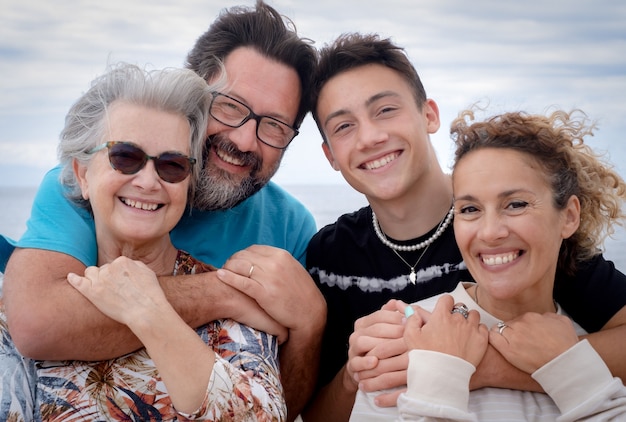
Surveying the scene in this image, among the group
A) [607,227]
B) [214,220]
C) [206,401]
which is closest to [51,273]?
[206,401]

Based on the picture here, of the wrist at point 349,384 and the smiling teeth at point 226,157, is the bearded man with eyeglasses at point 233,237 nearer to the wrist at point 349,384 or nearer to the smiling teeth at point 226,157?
the smiling teeth at point 226,157

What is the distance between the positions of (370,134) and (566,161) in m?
0.99

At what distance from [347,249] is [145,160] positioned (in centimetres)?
123

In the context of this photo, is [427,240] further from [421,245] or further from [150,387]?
[150,387]

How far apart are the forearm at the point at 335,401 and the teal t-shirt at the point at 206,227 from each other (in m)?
0.86

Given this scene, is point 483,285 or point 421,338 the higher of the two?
point 483,285

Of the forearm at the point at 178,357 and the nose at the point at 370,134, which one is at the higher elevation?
the nose at the point at 370,134

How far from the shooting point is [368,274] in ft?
11.1

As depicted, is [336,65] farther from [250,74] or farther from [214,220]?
[214,220]

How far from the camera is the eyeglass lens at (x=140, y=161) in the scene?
268 cm

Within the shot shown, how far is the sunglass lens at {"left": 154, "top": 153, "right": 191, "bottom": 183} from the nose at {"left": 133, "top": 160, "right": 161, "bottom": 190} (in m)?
0.02

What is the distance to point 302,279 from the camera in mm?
2982

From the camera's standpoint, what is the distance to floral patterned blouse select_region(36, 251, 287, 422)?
233cm

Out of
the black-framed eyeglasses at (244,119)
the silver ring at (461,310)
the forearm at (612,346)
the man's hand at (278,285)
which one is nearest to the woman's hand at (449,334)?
the silver ring at (461,310)
